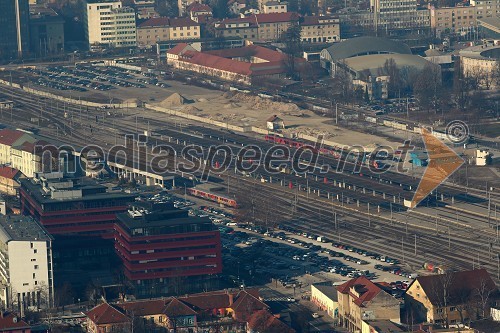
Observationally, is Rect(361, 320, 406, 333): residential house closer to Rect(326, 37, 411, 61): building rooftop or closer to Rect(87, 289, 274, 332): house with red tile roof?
Rect(87, 289, 274, 332): house with red tile roof

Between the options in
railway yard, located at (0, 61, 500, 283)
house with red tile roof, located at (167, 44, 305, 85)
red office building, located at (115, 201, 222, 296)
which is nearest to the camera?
red office building, located at (115, 201, 222, 296)

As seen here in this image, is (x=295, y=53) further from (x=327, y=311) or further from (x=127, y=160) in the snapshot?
(x=327, y=311)

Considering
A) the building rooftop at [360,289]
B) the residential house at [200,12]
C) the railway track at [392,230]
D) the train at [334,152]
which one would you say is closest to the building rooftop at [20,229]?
the building rooftop at [360,289]

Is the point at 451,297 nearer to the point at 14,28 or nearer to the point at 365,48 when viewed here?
the point at 365,48

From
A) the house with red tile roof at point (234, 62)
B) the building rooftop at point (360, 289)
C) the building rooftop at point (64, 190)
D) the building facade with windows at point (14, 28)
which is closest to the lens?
the building rooftop at point (360, 289)

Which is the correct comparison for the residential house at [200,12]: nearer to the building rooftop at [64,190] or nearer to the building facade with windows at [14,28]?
the building facade with windows at [14,28]

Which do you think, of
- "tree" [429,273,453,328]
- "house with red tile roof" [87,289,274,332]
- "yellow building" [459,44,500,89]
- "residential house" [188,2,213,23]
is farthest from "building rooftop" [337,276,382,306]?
"residential house" [188,2,213,23]

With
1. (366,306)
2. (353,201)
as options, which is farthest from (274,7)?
(366,306)
